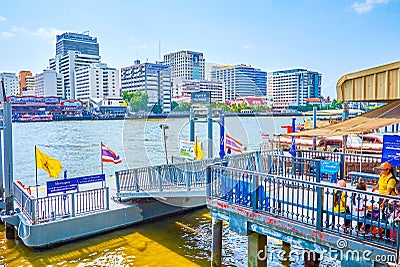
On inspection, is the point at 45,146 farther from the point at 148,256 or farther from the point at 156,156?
the point at 148,256

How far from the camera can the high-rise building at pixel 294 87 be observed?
277 feet

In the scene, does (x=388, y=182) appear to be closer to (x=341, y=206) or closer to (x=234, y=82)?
(x=341, y=206)

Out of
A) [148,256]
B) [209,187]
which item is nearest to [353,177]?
[209,187]

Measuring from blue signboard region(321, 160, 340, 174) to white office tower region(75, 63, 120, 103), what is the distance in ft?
505

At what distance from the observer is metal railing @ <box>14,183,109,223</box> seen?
1279cm

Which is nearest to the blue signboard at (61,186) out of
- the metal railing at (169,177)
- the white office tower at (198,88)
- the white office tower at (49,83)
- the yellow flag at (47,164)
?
the yellow flag at (47,164)

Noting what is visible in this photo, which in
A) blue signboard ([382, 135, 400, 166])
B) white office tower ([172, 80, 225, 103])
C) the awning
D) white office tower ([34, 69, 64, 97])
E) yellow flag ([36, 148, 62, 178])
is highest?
white office tower ([34, 69, 64, 97])

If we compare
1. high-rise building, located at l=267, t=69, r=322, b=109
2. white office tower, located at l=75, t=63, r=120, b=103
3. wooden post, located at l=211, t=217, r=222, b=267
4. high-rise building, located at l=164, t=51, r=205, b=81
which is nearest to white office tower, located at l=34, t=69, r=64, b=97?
white office tower, located at l=75, t=63, r=120, b=103

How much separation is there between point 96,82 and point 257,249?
522ft

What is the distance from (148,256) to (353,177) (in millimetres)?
7412

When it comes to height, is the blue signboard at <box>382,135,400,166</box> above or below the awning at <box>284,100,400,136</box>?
below

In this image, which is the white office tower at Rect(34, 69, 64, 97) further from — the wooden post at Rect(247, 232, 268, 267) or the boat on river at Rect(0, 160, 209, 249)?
the wooden post at Rect(247, 232, 268, 267)

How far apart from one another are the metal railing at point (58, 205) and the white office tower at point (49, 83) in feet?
569

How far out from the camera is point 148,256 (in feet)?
42.2
